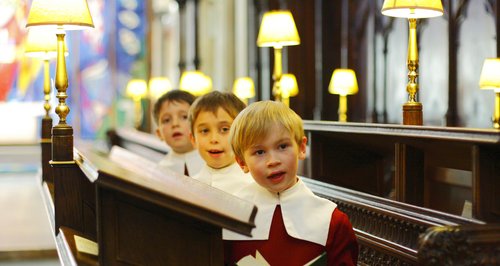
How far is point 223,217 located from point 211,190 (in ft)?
1.48

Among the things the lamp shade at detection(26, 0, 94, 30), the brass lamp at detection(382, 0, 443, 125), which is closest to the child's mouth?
the brass lamp at detection(382, 0, 443, 125)

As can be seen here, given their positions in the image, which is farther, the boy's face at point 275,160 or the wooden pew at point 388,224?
the wooden pew at point 388,224

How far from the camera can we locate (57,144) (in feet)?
15.2

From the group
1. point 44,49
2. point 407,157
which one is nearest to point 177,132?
point 44,49

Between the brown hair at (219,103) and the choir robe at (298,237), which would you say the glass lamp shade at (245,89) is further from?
the choir robe at (298,237)

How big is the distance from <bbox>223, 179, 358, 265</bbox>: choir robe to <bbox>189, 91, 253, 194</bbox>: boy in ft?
3.62

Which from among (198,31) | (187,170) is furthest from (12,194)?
(187,170)

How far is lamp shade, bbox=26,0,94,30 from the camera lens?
4.68 meters

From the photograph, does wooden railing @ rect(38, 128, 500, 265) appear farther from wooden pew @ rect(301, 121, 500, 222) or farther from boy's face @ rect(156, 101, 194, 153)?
boy's face @ rect(156, 101, 194, 153)

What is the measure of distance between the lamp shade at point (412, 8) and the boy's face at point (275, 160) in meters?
2.52

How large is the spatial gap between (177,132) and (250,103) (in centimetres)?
100

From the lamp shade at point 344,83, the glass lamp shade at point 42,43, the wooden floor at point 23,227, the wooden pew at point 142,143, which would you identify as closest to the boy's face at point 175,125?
the wooden floor at point 23,227

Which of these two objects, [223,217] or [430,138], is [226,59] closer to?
[430,138]

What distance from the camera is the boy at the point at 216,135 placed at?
12.0 feet
